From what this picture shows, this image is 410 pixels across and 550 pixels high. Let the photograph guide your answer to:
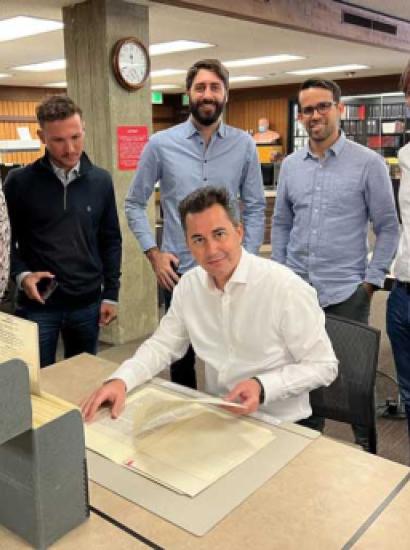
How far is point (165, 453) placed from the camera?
4.16 ft

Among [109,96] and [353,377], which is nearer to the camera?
[353,377]

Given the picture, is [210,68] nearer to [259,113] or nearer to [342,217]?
[342,217]

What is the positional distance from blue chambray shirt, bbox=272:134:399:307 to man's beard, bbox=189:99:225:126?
44 cm

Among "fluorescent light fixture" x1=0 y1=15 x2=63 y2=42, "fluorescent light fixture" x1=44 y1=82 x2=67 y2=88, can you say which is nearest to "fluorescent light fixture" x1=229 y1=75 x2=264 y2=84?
"fluorescent light fixture" x1=44 y1=82 x2=67 y2=88

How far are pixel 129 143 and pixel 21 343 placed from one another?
331 cm

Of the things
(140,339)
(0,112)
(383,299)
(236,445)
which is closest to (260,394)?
(236,445)

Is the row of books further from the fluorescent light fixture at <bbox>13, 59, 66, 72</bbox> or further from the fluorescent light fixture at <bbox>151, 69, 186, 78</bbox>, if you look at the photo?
the fluorescent light fixture at <bbox>13, 59, 66, 72</bbox>

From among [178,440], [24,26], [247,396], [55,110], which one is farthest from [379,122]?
[178,440]

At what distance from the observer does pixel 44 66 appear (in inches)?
328

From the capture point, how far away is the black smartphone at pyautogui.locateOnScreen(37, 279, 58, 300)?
2193 millimetres

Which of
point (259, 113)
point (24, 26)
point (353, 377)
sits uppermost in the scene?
point (24, 26)

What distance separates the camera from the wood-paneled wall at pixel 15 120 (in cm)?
1116

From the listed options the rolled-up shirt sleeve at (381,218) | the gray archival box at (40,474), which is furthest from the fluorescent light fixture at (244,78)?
the gray archival box at (40,474)

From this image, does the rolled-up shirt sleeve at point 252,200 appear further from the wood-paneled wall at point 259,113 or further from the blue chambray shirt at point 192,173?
the wood-paneled wall at point 259,113
